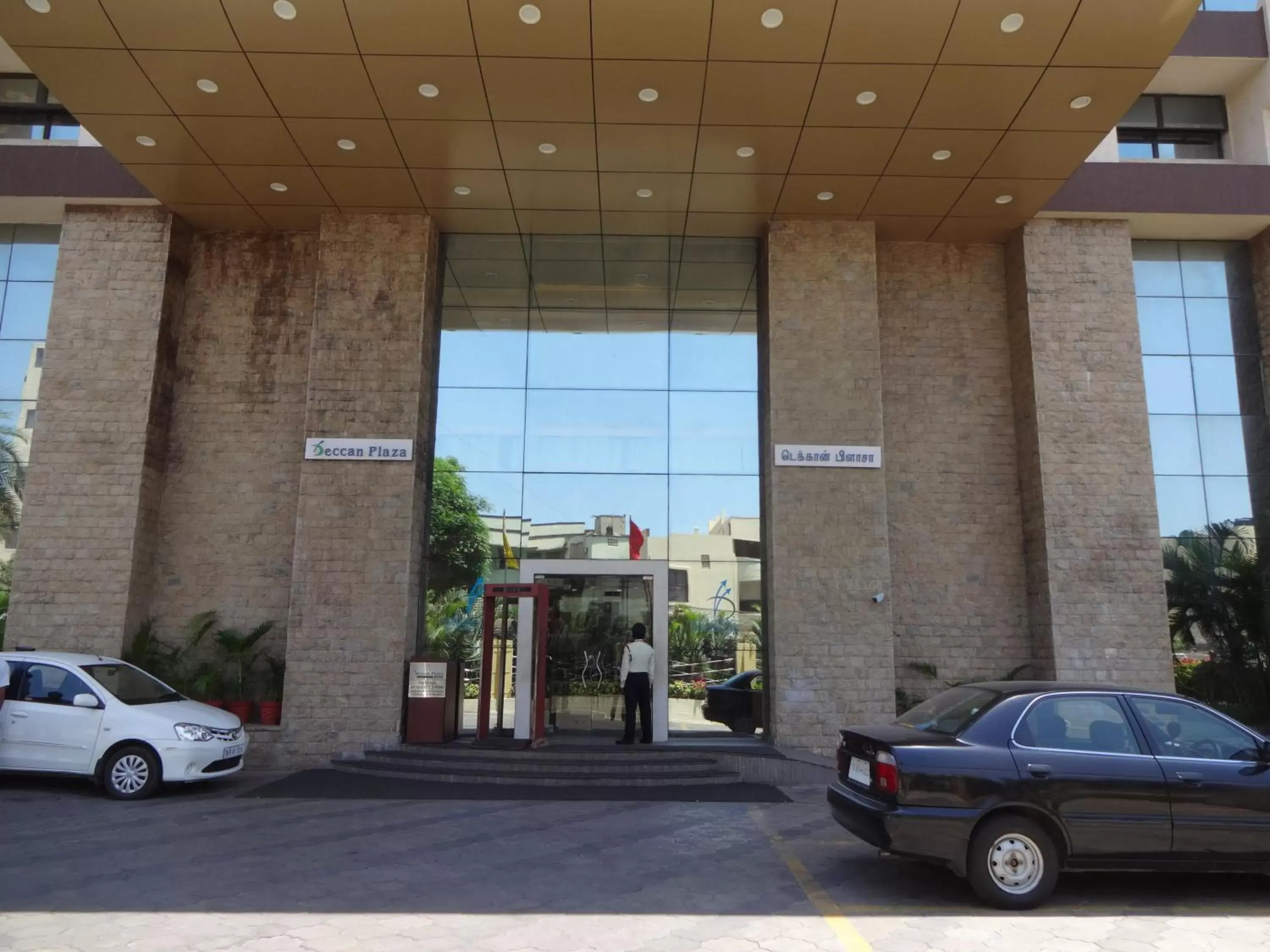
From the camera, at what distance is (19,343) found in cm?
1325

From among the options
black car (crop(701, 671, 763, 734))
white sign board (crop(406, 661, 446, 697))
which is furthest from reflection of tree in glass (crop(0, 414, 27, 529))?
black car (crop(701, 671, 763, 734))

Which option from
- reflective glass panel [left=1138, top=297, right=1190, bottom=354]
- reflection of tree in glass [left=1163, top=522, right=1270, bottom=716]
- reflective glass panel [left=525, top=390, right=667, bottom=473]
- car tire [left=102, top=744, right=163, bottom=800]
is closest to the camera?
car tire [left=102, top=744, right=163, bottom=800]

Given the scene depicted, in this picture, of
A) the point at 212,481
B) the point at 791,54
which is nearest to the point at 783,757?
the point at 791,54

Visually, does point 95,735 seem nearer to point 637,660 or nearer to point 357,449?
point 357,449

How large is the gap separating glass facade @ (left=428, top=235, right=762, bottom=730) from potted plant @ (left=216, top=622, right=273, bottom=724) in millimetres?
2394

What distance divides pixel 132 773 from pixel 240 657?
320cm

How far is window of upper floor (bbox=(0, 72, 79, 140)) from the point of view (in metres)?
14.0

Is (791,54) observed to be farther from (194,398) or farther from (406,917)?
(194,398)

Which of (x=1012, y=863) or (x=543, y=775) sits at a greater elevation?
(x=1012, y=863)

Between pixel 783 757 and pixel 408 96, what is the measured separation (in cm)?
870

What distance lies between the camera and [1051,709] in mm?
5812

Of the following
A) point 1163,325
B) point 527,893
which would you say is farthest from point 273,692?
point 1163,325

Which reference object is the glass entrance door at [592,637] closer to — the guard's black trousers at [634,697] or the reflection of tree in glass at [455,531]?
the guard's black trousers at [634,697]

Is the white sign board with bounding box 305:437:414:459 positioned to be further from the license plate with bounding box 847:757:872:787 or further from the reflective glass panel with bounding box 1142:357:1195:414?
the reflective glass panel with bounding box 1142:357:1195:414
